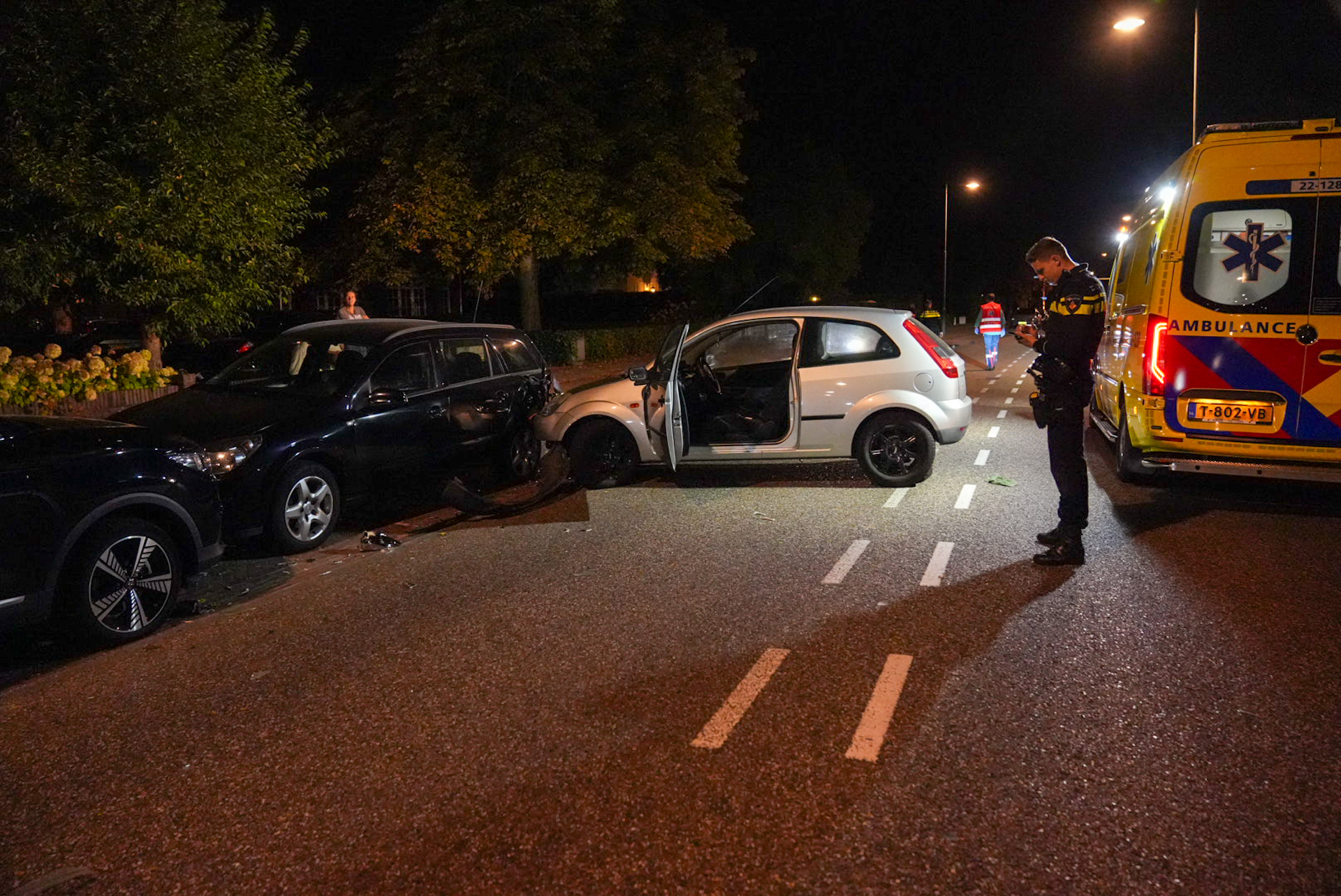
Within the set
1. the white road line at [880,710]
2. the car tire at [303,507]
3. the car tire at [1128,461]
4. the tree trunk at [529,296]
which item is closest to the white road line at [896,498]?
the car tire at [1128,461]

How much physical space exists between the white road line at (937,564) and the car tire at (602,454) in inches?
130

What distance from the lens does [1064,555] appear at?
634cm

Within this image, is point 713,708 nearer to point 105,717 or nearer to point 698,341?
point 105,717

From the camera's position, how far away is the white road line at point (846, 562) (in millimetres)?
6146

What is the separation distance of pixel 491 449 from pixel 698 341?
218 cm

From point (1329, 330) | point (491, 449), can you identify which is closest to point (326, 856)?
point (491, 449)

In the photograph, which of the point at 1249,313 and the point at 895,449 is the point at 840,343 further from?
the point at 1249,313

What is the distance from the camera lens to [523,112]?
779 inches

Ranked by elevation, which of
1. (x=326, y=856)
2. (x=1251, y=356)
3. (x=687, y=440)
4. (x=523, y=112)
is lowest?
(x=326, y=856)

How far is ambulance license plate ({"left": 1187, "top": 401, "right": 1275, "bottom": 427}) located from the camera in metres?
7.01

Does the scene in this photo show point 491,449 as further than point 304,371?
Yes

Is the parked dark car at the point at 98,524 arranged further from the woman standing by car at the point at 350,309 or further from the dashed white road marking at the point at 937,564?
the woman standing by car at the point at 350,309

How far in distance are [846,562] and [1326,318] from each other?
3.74m

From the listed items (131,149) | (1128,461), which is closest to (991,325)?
(1128,461)
